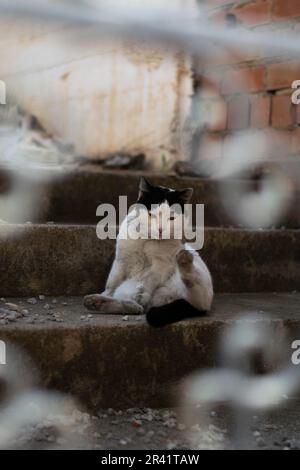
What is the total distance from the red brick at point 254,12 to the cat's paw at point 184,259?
57.5 inches

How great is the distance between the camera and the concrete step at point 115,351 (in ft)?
5.00

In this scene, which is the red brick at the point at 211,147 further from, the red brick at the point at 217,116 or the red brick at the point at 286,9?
the red brick at the point at 286,9

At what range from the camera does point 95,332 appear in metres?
1.56

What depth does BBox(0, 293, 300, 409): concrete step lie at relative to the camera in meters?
1.52

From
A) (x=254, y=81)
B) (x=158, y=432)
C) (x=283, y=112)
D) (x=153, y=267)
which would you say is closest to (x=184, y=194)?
(x=153, y=267)

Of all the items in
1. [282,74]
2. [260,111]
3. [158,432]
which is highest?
[282,74]

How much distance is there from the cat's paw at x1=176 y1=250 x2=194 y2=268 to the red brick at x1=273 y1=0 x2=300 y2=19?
143 centimetres

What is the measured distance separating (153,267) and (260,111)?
119 centimetres

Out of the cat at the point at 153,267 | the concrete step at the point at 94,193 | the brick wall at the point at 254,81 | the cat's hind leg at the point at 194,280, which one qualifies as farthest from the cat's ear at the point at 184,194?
the brick wall at the point at 254,81

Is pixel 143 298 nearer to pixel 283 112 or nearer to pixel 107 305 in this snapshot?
pixel 107 305

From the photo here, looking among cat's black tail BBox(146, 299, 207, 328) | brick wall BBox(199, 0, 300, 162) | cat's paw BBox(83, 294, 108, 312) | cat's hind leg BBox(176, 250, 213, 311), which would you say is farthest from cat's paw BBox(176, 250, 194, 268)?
brick wall BBox(199, 0, 300, 162)

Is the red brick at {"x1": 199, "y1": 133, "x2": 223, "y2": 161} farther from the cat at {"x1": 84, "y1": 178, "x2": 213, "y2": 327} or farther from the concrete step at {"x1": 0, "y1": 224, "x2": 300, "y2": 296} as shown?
the cat at {"x1": 84, "y1": 178, "x2": 213, "y2": 327}

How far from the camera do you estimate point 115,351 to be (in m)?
1.59

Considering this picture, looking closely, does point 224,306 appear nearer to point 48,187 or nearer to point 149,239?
point 149,239
